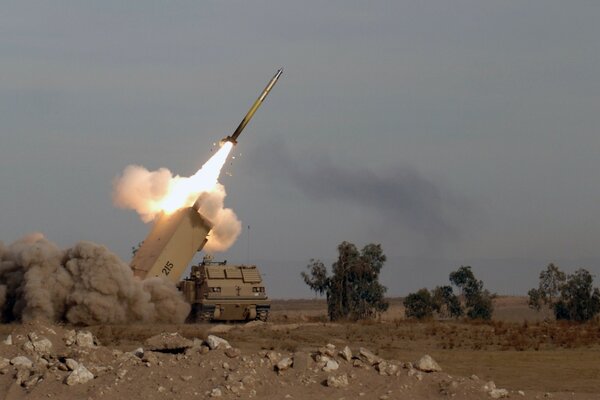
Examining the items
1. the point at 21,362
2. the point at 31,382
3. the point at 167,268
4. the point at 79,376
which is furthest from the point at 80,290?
the point at 79,376

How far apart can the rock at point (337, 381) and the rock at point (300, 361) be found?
0.54 metres

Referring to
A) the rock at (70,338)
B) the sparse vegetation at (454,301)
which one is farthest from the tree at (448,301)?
the rock at (70,338)

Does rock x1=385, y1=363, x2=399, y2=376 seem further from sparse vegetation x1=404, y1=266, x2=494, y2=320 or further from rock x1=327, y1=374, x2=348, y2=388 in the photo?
sparse vegetation x1=404, y1=266, x2=494, y2=320

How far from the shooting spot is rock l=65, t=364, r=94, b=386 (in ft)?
56.0

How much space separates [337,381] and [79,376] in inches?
149

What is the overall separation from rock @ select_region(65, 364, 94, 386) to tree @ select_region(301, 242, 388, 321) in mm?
35057

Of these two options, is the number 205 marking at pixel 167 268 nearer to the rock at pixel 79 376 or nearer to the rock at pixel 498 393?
the rock at pixel 79 376

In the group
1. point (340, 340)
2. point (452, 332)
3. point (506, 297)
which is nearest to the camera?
→ point (340, 340)

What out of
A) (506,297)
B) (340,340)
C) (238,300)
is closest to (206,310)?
(238,300)

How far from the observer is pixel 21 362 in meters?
18.4

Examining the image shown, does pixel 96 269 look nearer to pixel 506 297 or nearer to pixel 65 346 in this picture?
pixel 65 346

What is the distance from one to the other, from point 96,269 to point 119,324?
6.16 feet

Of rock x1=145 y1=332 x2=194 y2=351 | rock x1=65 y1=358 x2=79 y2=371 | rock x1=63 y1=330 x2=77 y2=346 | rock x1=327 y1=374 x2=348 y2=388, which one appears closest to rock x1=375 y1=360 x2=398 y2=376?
rock x1=327 y1=374 x2=348 y2=388

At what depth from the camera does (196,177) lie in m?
35.8
